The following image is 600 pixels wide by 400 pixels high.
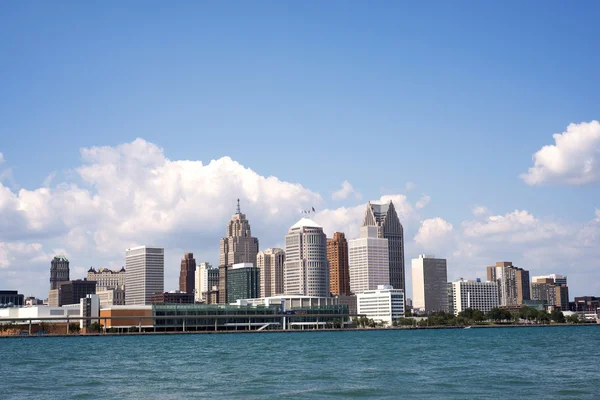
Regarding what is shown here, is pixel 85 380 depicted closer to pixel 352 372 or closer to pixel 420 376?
pixel 352 372

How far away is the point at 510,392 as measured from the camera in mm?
52062

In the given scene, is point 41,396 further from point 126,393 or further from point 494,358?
point 494,358

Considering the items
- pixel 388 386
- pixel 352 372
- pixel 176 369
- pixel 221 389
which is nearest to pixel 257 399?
pixel 221 389

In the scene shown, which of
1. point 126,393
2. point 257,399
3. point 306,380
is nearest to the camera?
point 257,399

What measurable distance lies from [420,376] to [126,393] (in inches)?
893

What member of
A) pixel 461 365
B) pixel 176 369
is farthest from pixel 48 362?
pixel 461 365

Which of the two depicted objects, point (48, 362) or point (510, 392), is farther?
point (48, 362)

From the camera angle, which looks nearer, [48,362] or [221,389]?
[221,389]

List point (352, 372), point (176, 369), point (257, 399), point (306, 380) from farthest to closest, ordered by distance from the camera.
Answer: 1. point (176, 369)
2. point (352, 372)
3. point (306, 380)
4. point (257, 399)

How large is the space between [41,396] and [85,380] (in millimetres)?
11336

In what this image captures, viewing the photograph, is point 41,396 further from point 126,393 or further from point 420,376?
point 420,376

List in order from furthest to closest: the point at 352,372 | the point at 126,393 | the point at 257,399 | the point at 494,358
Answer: the point at 494,358 → the point at 352,372 → the point at 126,393 → the point at 257,399

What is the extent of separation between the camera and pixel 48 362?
299ft

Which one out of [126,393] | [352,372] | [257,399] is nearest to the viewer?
[257,399]
